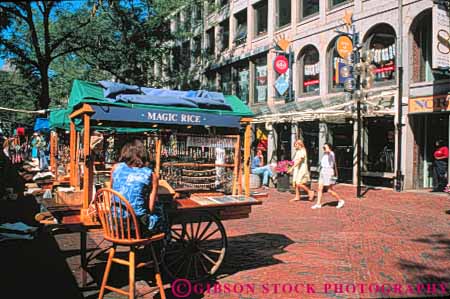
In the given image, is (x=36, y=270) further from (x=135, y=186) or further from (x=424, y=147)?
(x=424, y=147)

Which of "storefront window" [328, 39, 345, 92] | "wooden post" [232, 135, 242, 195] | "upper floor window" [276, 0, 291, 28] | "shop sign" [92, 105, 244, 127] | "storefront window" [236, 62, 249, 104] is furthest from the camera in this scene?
"storefront window" [236, 62, 249, 104]

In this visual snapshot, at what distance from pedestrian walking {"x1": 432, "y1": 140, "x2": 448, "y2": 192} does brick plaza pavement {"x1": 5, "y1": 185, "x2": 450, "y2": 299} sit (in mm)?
4603

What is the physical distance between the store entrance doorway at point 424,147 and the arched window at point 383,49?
1.87m

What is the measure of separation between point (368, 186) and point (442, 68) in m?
5.33

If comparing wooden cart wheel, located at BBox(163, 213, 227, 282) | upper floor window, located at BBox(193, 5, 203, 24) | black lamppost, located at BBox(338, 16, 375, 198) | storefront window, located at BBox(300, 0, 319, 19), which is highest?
upper floor window, located at BBox(193, 5, 203, 24)

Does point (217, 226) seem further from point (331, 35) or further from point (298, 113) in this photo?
point (331, 35)

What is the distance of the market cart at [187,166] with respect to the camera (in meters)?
4.93

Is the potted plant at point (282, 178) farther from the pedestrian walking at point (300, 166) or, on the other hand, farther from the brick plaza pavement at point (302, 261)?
the brick plaza pavement at point (302, 261)

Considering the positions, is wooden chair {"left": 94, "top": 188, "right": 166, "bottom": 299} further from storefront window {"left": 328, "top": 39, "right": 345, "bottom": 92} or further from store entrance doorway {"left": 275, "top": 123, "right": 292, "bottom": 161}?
store entrance doorway {"left": 275, "top": 123, "right": 292, "bottom": 161}

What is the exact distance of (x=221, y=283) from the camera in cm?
503

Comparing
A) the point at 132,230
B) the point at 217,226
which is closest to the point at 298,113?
the point at 217,226

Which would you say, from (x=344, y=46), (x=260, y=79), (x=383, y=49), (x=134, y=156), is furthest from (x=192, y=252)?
(x=260, y=79)

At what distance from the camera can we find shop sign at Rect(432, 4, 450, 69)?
1345cm

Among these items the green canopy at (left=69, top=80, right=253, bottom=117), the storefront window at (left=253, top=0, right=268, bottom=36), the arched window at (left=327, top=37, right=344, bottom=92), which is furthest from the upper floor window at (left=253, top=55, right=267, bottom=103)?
the green canopy at (left=69, top=80, right=253, bottom=117)
